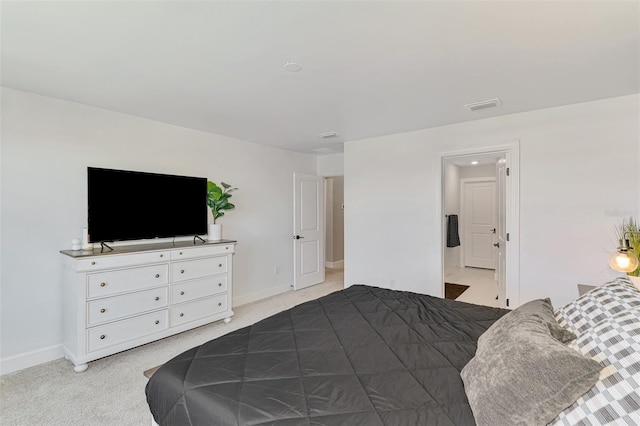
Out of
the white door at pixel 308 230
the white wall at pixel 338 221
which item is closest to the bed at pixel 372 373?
the white door at pixel 308 230

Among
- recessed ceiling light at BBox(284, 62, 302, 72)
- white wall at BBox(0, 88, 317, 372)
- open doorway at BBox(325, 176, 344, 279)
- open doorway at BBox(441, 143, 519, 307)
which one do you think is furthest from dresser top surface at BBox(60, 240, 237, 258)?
open doorway at BBox(441, 143, 519, 307)

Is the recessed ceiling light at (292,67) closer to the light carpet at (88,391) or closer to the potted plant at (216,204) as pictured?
the potted plant at (216,204)

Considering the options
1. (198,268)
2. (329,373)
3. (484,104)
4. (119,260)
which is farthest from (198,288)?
(484,104)

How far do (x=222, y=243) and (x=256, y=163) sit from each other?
Result: 1.59 metres

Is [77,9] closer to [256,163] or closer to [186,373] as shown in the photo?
[186,373]

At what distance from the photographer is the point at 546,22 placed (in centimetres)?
173

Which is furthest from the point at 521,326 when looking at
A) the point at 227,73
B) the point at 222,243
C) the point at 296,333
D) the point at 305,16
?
the point at 222,243

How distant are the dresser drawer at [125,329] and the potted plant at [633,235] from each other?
4.14 meters

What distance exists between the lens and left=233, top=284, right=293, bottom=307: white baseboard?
14.7ft

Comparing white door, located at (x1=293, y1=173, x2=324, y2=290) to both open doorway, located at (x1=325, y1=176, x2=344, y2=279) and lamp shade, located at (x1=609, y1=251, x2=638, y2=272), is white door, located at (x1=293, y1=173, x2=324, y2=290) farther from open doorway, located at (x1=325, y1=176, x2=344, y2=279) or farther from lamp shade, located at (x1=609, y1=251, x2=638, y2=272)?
lamp shade, located at (x1=609, y1=251, x2=638, y2=272)

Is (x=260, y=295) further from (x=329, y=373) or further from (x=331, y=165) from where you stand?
(x=329, y=373)

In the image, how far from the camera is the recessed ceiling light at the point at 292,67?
218cm

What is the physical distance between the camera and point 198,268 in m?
3.46

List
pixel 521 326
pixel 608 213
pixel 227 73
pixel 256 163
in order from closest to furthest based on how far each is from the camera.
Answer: pixel 521 326 → pixel 227 73 → pixel 608 213 → pixel 256 163
